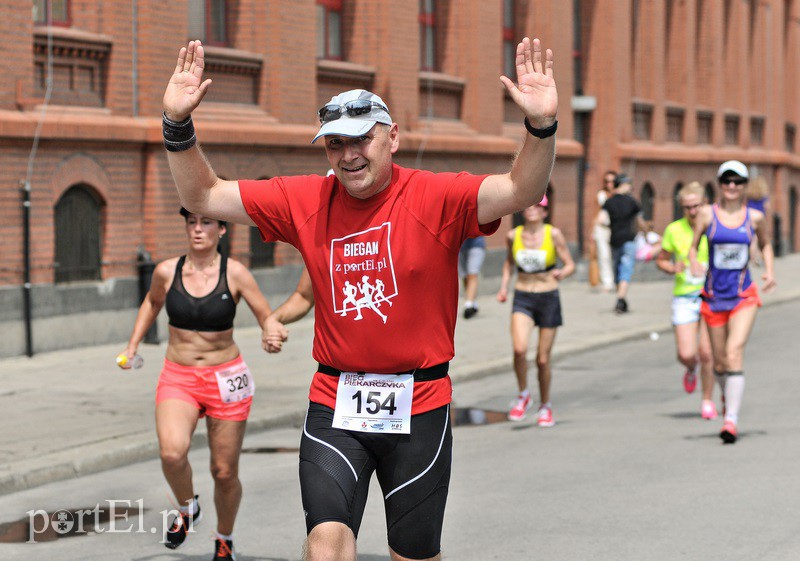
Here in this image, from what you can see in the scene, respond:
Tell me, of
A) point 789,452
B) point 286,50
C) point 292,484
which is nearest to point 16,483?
point 292,484

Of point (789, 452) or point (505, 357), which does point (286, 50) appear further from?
point (789, 452)

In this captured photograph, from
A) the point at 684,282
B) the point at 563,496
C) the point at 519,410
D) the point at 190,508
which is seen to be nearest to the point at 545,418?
the point at 519,410

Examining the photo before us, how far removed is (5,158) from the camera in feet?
52.2

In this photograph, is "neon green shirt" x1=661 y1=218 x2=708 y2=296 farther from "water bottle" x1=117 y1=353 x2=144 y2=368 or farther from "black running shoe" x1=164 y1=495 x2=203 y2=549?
"black running shoe" x1=164 y1=495 x2=203 y2=549

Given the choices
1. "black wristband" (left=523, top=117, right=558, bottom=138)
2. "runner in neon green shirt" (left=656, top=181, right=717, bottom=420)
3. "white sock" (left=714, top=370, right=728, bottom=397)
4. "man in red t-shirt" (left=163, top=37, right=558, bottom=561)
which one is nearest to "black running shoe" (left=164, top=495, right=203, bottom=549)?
"man in red t-shirt" (left=163, top=37, right=558, bottom=561)

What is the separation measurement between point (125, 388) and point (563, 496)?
5.83m

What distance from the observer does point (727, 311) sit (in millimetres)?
11141

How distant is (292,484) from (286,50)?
39.8ft

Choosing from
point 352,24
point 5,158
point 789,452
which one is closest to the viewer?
point 789,452

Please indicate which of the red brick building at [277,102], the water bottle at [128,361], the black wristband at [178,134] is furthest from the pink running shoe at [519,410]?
the black wristband at [178,134]

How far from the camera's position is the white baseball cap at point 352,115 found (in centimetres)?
479

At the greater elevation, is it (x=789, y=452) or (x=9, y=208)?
(x=9, y=208)

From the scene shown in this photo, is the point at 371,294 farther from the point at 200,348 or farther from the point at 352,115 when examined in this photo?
the point at 200,348

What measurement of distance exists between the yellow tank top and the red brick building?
612 centimetres
